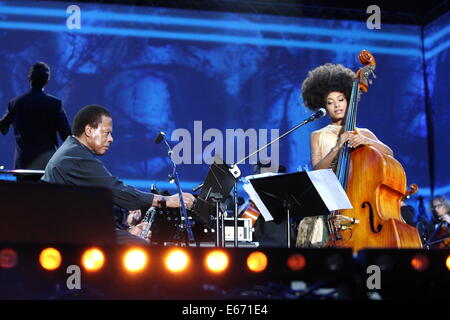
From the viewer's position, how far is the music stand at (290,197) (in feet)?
12.7

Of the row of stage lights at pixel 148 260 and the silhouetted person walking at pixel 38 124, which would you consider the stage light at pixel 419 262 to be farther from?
the silhouetted person walking at pixel 38 124

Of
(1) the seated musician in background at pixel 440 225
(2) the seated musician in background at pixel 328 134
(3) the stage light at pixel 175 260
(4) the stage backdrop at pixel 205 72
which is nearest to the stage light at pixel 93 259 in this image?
(3) the stage light at pixel 175 260

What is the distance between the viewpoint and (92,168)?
3828 mm

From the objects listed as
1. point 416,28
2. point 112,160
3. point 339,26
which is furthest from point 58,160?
point 416,28

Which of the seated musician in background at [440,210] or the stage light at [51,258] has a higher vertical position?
the seated musician in background at [440,210]

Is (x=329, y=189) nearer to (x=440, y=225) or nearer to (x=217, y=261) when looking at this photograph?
(x=217, y=261)

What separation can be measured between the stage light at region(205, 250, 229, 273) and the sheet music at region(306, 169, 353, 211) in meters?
2.11

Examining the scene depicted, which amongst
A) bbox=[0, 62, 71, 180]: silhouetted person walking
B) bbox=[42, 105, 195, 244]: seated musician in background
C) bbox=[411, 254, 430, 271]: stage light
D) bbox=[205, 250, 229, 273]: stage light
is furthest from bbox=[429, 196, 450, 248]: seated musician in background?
bbox=[205, 250, 229, 273]: stage light

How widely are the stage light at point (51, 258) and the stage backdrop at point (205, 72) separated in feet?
23.1

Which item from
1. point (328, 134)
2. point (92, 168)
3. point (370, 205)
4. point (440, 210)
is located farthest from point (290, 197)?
point (440, 210)

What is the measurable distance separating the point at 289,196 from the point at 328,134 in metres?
0.85

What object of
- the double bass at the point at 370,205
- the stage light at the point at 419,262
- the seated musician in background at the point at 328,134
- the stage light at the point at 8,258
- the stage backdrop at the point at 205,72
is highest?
the stage backdrop at the point at 205,72
